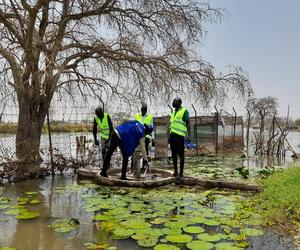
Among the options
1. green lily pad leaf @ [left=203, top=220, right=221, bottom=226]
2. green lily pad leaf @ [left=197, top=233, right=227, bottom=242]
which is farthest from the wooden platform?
green lily pad leaf @ [left=197, top=233, right=227, bottom=242]

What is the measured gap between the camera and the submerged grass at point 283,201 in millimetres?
4883

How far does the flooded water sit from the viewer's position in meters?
4.20

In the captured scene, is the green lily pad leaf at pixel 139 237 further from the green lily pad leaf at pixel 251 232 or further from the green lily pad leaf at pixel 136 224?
the green lily pad leaf at pixel 251 232

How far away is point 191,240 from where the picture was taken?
4.12 metres

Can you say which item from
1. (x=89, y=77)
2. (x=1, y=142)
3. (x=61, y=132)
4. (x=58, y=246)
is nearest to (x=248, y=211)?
(x=58, y=246)

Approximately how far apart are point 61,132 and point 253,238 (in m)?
8.92

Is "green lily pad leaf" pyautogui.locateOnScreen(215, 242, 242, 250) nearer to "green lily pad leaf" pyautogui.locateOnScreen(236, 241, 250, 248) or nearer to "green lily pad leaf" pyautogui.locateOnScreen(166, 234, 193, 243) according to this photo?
"green lily pad leaf" pyautogui.locateOnScreen(236, 241, 250, 248)

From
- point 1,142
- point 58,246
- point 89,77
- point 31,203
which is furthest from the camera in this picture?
point 89,77

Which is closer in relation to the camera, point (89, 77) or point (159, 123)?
point (89, 77)

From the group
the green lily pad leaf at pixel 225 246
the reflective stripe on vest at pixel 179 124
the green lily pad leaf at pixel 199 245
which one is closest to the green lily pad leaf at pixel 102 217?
A: the green lily pad leaf at pixel 199 245

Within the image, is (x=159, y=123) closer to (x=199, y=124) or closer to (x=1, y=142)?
(x=199, y=124)

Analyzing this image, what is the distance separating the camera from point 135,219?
500 cm

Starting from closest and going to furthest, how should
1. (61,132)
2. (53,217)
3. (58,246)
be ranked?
(58,246)
(53,217)
(61,132)

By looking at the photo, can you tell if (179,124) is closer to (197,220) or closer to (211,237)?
(197,220)
